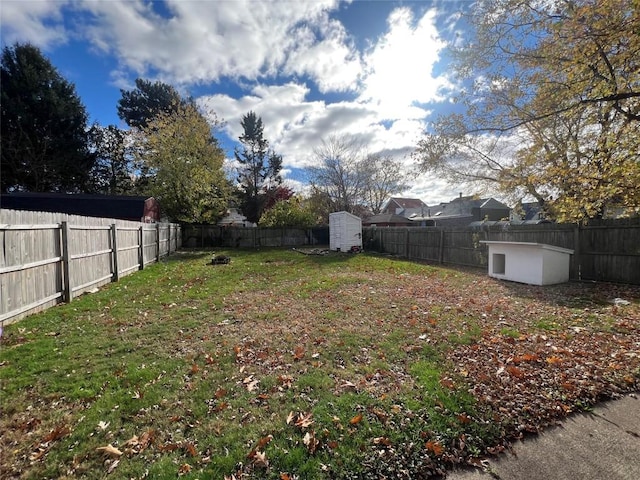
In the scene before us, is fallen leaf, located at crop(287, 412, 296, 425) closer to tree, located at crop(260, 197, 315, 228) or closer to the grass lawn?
the grass lawn

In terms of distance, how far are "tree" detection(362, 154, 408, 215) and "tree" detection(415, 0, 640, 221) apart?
18258 mm

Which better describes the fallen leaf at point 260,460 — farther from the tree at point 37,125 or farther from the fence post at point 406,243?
the tree at point 37,125

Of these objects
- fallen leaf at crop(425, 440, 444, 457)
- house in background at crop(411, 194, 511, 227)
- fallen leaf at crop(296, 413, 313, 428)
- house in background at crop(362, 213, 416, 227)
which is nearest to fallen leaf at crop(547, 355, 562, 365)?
fallen leaf at crop(425, 440, 444, 457)

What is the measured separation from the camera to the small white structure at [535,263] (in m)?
7.92

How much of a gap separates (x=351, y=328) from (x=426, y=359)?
130 cm

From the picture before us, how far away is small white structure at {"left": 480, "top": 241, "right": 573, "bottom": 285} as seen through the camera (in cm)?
792

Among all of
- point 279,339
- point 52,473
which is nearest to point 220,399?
point 52,473

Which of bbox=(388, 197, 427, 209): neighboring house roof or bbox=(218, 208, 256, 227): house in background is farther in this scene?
bbox=(388, 197, 427, 209): neighboring house roof

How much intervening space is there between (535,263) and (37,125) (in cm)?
3210

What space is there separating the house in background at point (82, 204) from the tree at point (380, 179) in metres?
18.5

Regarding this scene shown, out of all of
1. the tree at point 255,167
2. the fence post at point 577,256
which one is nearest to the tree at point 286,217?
the tree at point 255,167

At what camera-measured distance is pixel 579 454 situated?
206 centimetres

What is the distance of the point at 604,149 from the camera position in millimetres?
6227

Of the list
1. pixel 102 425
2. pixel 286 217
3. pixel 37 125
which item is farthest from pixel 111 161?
pixel 102 425
